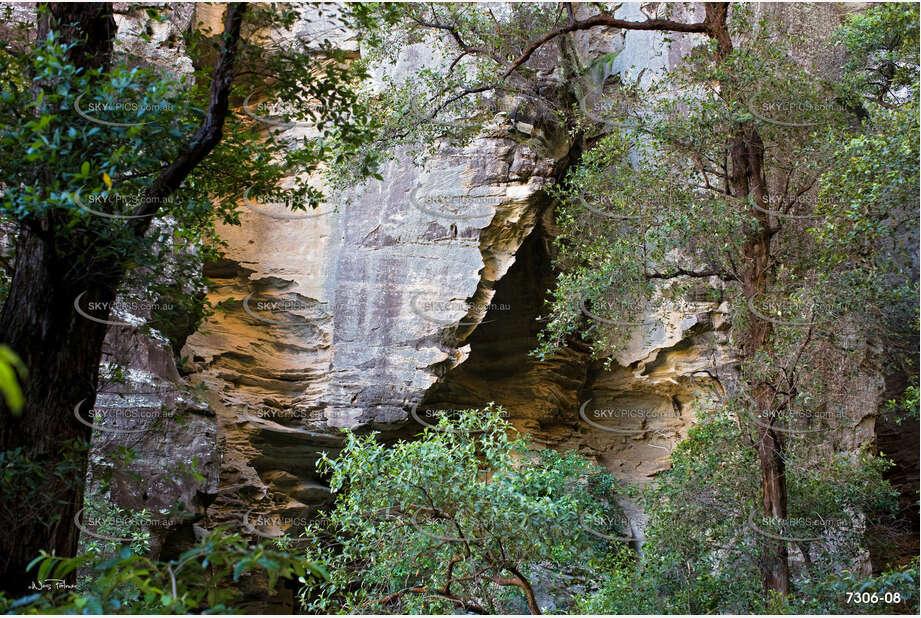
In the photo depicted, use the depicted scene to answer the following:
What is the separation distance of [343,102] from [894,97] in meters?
8.50

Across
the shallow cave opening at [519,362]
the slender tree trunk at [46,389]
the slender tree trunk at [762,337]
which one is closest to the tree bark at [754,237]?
the slender tree trunk at [762,337]

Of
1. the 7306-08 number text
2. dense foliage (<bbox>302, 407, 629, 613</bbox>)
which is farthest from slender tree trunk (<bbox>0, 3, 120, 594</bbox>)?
the 7306-08 number text

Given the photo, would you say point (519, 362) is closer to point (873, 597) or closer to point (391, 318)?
point (391, 318)

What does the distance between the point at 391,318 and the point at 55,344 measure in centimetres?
784

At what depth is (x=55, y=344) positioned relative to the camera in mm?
4684

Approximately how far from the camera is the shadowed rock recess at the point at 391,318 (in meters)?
12.3

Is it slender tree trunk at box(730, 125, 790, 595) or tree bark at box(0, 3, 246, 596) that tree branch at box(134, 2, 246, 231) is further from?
slender tree trunk at box(730, 125, 790, 595)

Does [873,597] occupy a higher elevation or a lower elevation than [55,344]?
lower

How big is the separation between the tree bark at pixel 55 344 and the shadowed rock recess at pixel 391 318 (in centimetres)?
705

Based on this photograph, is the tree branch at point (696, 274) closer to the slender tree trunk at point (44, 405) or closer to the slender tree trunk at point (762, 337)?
the slender tree trunk at point (762, 337)

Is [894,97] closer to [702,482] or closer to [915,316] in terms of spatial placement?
[915,316]

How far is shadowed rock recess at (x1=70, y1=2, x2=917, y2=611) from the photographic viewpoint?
1227 centimetres

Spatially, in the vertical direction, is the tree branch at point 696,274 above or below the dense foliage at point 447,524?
above
